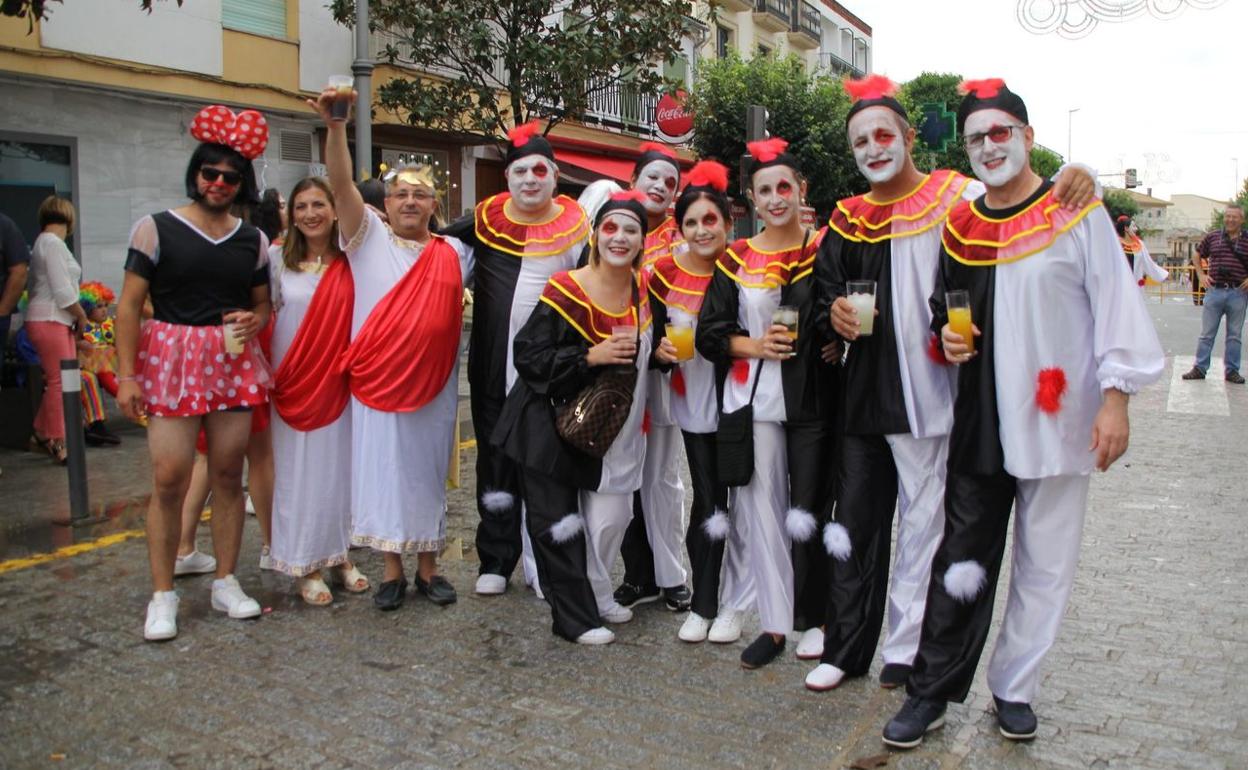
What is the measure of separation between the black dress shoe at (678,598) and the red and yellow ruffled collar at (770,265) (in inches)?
58.6

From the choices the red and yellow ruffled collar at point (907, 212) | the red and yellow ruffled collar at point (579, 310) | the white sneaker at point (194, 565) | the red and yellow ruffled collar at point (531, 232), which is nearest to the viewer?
the red and yellow ruffled collar at point (907, 212)

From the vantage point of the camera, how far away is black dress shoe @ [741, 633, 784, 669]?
13.3ft

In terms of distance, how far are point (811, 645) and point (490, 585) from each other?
61.8 inches

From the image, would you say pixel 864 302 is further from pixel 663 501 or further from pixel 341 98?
pixel 341 98

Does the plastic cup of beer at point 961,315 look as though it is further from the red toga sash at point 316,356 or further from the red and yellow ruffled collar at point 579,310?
the red toga sash at point 316,356

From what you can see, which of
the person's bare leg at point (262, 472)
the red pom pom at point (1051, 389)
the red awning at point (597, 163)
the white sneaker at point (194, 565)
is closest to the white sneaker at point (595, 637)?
the person's bare leg at point (262, 472)

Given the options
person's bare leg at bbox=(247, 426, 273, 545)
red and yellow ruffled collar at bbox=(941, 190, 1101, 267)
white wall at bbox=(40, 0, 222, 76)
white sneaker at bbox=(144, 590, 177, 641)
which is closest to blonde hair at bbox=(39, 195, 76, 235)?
person's bare leg at bbox=(247, 426, 273, 545)

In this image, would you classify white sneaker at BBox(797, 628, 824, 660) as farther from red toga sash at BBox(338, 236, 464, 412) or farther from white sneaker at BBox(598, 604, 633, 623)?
red toga sash at BBox(338, 236, 464, 412)

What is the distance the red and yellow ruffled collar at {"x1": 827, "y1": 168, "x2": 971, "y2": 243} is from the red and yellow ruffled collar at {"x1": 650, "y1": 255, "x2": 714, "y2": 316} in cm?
72

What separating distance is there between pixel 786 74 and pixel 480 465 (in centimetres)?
2142

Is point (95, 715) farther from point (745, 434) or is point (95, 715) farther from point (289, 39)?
point (289, 39)

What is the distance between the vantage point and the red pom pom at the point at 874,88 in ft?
12.3

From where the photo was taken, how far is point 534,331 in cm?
426

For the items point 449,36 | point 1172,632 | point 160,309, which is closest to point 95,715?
point 160,309
